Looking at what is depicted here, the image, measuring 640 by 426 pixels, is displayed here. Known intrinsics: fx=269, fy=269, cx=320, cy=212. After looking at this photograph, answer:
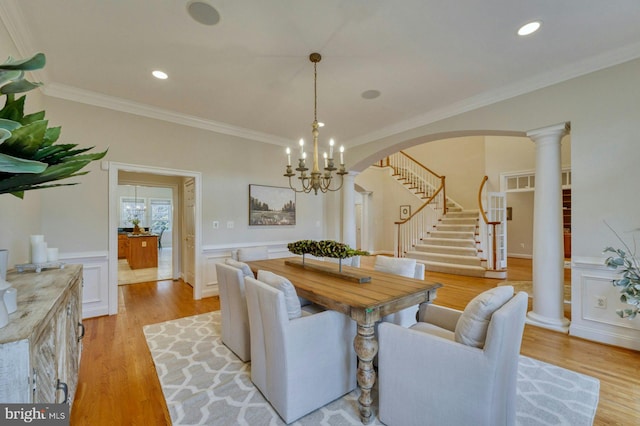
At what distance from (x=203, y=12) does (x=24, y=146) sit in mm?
1856

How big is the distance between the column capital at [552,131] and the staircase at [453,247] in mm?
3486

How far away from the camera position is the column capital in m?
2.93

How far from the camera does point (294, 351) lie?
1662mm

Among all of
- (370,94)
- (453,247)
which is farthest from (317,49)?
(453,247)

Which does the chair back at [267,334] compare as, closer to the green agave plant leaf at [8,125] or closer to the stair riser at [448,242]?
the green agave plant leaf at [8,125]

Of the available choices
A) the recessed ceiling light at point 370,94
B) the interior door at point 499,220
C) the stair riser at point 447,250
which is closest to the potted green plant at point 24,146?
the recessed ceiling light at point 370,94

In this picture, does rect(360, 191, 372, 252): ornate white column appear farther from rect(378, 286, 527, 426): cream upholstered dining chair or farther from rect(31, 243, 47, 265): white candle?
rect(31, 243, 47, 265): white candle

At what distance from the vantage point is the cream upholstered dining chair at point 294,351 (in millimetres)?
1658

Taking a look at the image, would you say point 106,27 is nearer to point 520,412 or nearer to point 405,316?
point 405,316

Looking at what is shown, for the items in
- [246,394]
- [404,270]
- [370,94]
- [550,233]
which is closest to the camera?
[246,394]

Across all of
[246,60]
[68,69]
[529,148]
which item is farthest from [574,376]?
[529,148]

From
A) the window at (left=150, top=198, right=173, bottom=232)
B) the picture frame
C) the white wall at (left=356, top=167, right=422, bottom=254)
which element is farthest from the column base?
the window at (left=150, top=198, right=173, bottom=232)

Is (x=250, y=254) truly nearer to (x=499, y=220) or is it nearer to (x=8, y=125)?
(x=8, y=125)

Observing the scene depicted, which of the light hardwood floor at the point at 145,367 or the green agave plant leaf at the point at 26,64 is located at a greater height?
the green agave plant leaf at the point at 26,64
